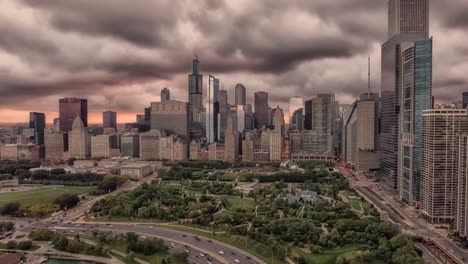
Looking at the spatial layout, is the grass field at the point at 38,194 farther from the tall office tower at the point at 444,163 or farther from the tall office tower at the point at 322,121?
the tall office tower at the point at 322,121

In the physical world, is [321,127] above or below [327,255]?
→ above

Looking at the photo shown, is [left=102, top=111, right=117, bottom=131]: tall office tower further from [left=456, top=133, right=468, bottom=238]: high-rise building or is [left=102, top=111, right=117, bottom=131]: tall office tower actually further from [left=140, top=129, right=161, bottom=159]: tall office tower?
[left=456, top=133, right=468, bottom=238]: high-rise building

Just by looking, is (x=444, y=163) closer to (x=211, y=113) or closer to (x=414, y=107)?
(x=414, y=107)

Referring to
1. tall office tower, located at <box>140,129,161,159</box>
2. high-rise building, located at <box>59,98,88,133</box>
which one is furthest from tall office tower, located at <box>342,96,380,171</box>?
high-rise building, located at <box>59,98,88,133</box>

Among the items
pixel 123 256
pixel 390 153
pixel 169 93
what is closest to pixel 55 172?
pixel 123 256

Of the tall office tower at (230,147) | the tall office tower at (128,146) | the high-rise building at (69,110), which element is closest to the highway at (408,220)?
the tall office tower at (230,147)

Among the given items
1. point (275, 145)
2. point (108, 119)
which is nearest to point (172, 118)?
point (275, 145)
